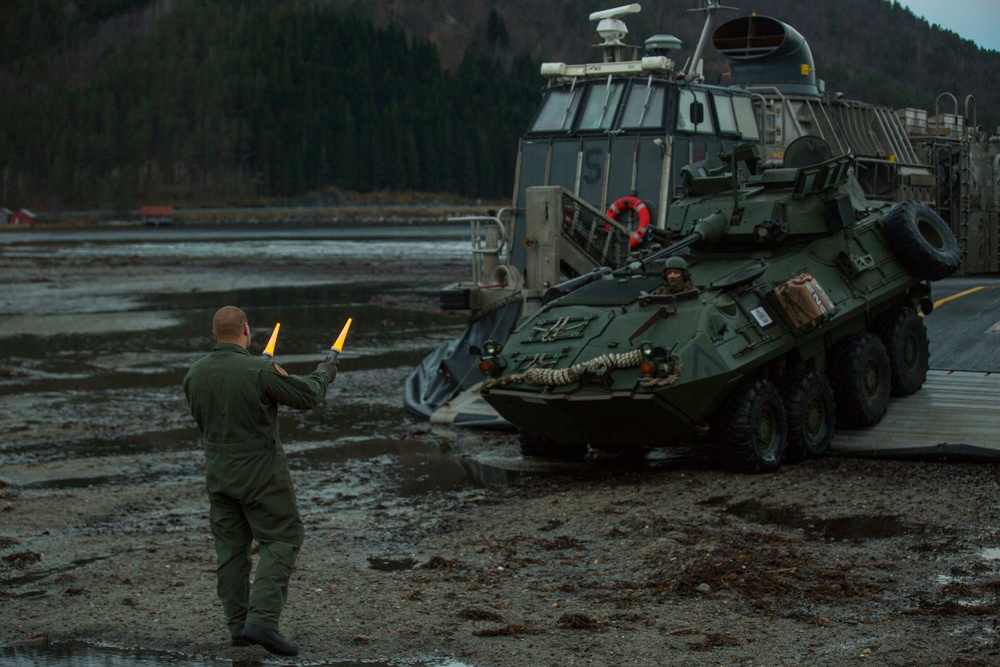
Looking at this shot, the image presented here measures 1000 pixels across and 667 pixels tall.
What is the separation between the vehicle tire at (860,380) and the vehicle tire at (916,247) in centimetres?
86

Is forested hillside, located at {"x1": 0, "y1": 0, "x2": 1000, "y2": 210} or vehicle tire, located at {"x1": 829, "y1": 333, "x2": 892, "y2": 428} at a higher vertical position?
forested hillside, located at {"x1": 0, "y1": 0, "x2": 1000, "y2": 210}

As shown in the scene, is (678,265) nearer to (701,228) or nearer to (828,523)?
(701,228)

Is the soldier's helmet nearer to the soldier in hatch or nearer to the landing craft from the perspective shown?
the soldier in hatch

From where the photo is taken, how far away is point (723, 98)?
18766 mm

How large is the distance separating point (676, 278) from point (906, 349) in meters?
3.05

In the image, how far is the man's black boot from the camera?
6613mm

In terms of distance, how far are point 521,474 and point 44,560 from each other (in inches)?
170

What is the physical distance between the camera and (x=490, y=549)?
906 centimetres

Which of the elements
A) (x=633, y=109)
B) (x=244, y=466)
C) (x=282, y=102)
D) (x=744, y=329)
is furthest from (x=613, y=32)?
(x=282, y=102)

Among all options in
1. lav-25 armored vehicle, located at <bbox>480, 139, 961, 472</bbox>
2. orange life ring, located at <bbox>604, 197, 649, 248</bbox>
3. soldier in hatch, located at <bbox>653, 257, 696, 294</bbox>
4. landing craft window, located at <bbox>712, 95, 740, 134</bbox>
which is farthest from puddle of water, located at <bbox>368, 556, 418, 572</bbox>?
landing craft window, located at <bbox>712, 95, 740, 134</bbox>

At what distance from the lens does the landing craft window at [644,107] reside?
17.6 meters

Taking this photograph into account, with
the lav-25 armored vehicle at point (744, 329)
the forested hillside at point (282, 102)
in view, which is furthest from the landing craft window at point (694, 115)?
the forested hillside at point (282, 102)

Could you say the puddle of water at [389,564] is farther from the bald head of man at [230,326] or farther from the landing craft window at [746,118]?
the landing craft window at [746,118]

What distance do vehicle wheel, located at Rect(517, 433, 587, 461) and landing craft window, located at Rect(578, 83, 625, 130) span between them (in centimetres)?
644
